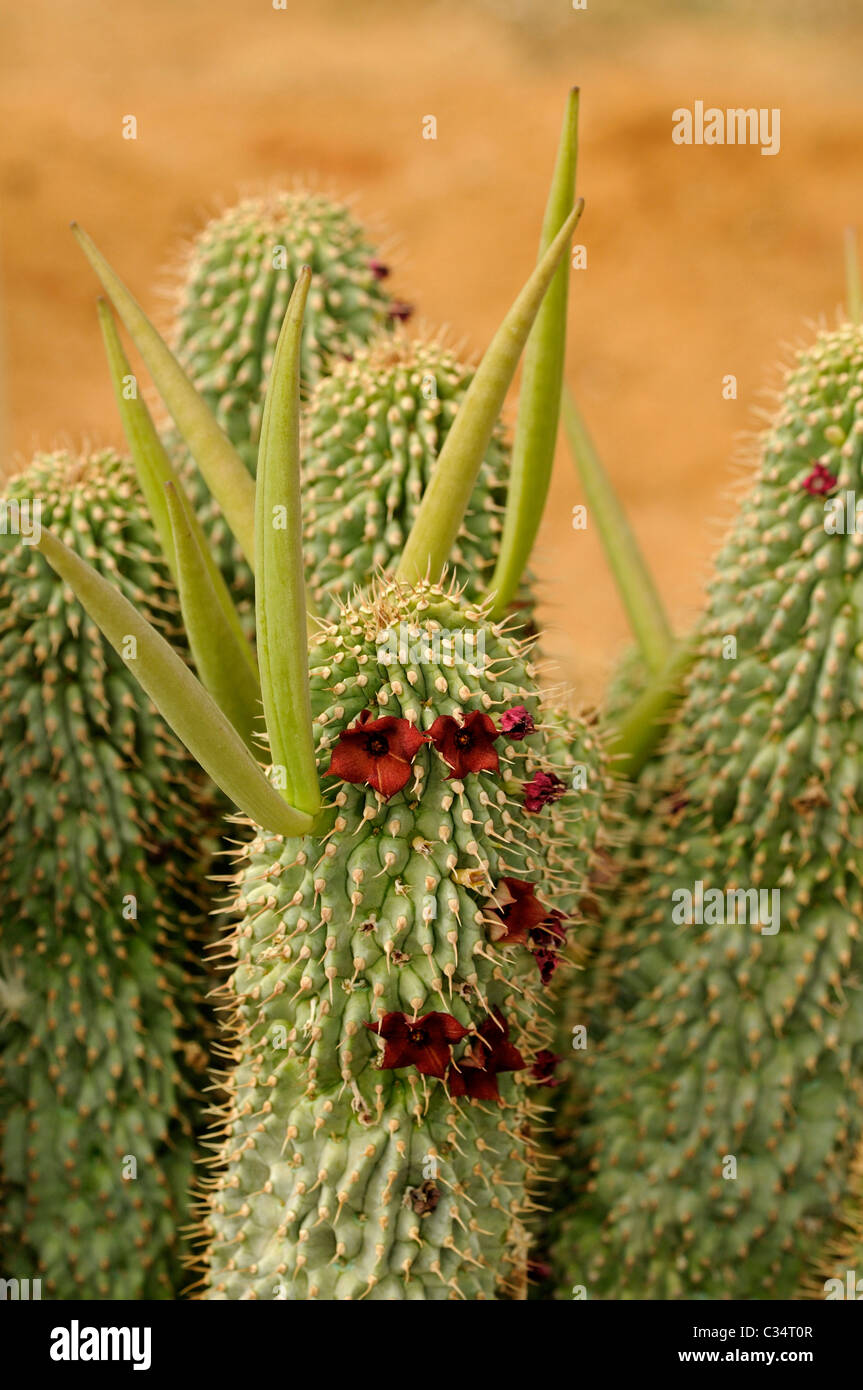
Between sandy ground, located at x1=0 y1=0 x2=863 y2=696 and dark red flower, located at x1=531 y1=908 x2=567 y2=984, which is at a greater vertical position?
sandy ground, located at x1=0 y1=0 x2=863 y2=696

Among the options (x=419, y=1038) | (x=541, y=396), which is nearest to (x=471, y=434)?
(x=541, y=396)

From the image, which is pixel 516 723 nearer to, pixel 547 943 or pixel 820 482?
pixel 547 943

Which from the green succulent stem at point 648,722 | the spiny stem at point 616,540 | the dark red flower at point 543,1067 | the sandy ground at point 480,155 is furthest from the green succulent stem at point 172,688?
the sandy ground at point 480,155

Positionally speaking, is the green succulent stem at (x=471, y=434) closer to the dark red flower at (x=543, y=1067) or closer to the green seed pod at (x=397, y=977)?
the green seed pod at (x=397, y=977)

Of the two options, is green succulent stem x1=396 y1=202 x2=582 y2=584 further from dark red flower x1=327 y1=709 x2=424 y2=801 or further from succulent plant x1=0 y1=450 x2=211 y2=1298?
succulent plant x1=0 y1=450 x2=211 y2=1298

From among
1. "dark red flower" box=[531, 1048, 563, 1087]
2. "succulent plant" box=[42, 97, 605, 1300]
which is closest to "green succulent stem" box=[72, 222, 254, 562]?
"succulent plant" box=[42, 97, 605, 1300]
